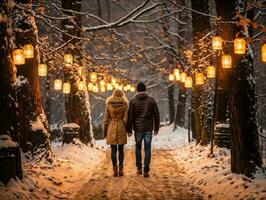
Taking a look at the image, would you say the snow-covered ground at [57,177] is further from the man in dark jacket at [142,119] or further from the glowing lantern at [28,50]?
the glowing lantern at [28,50]

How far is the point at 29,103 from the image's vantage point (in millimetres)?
12078

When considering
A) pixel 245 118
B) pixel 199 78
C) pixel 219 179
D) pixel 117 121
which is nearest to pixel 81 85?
pixel 199 78

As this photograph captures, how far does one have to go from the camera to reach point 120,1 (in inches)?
1542

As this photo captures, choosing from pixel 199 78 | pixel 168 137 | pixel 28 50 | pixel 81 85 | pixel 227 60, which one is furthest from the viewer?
pixel 168 137

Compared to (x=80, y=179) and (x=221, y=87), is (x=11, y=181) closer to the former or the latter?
(x=80, y=179)

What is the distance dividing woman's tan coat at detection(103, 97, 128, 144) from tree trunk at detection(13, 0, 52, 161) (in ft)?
6.39

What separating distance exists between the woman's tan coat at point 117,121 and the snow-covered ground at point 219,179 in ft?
6.85

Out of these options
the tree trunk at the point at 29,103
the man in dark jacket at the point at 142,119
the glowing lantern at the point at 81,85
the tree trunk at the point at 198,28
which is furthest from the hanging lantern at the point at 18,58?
the tree trunk at the point at 198,28

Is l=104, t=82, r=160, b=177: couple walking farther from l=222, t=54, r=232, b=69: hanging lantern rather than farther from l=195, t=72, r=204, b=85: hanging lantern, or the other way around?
l=195, t=72, r=204, b=85: hanging lantern

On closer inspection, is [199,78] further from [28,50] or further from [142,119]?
[28,50]

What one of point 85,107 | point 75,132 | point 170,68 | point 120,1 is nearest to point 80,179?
point 75,132

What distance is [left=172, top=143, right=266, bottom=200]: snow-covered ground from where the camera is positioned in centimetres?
851

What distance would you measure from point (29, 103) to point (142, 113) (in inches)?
127

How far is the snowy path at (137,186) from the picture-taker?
9086 millimetres
